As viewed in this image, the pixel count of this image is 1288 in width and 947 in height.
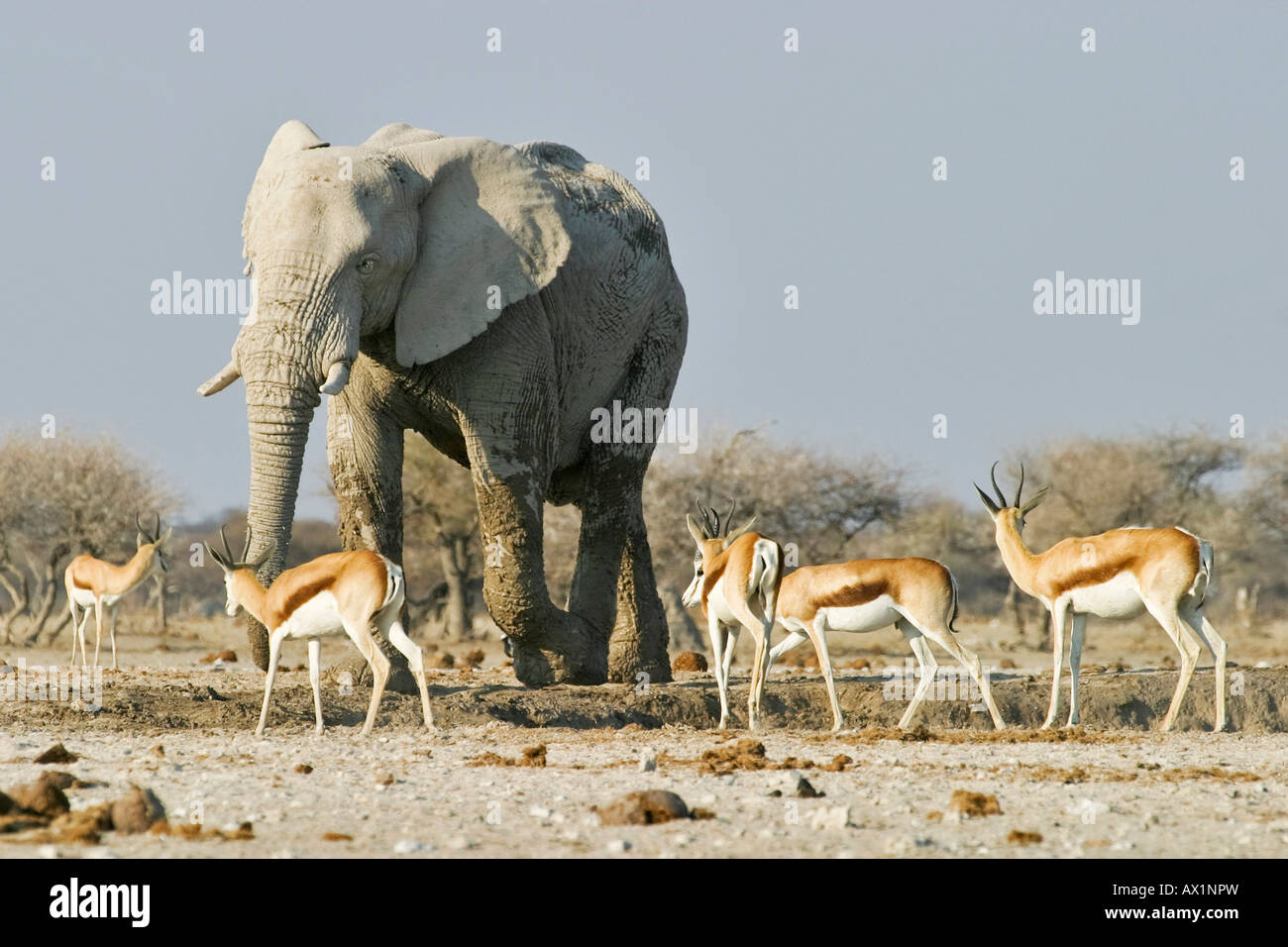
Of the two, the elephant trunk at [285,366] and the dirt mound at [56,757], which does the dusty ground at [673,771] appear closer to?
the dirt mound at [56,757]

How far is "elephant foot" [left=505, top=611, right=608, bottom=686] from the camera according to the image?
1530 centimetres

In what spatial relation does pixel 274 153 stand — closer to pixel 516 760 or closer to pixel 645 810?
pixel 516 760

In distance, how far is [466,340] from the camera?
1421cm

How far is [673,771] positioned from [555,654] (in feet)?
16.7

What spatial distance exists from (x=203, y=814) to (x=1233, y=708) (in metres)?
11.5

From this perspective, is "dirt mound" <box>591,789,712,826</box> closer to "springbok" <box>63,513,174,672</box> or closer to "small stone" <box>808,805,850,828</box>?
"small stone" <box>808,805,850,828</box>

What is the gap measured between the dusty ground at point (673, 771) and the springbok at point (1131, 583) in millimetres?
750

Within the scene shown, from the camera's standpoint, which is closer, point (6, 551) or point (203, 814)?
point (203, 814)

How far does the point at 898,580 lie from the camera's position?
45.7 ft

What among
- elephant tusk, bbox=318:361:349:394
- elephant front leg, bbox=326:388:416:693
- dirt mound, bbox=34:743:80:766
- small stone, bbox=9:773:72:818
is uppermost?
elephant tusk, bbox=318:361:349:394

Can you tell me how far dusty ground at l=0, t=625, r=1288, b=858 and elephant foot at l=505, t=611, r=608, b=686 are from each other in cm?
36

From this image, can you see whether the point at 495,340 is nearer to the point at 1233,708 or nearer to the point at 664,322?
the point at 664,322

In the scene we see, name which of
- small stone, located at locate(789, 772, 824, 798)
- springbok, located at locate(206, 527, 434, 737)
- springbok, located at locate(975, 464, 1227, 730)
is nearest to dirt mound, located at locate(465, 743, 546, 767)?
springbok, located at locate(206, 527, 434, 737)
